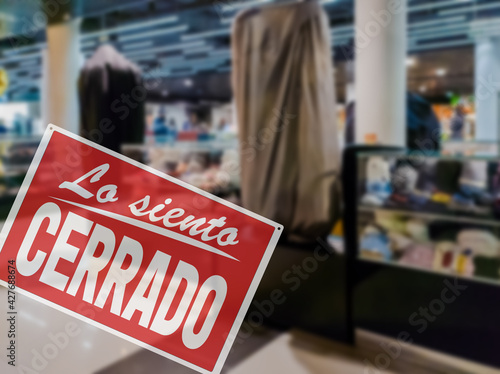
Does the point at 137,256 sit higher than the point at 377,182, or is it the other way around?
the point at 377,182

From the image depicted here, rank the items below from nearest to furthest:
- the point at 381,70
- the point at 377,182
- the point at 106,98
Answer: the point at 377,182, the point at 381,70, the point at 106,98

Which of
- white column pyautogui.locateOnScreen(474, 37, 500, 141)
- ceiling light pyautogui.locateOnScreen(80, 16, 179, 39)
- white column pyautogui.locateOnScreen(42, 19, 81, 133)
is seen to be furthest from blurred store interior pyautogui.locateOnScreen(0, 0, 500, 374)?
white column pyautogui.locateOnScreen(474, 37, 500, 141)

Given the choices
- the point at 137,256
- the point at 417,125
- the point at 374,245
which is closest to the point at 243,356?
the point at 374,245

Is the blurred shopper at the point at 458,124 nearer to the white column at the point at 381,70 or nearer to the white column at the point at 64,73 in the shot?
the white column at the point at 381,70

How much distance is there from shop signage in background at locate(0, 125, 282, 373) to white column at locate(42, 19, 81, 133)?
144 cm

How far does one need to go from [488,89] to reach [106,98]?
6202 millimetres

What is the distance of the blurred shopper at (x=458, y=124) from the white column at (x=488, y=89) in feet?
1.70

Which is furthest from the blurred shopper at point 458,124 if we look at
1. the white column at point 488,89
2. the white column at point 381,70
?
the white column at point 381,70

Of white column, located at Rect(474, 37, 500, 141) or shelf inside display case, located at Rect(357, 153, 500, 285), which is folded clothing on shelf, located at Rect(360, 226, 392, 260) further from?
white column, located at Rect(474, 37, 500, 141)

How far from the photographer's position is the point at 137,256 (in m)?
2.90

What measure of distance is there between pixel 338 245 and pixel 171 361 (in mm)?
1124

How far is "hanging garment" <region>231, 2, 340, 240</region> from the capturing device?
8.02 feet

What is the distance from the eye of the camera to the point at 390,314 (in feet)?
7.85

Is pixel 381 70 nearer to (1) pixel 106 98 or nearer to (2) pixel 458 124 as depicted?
(1) pixel 106 98
